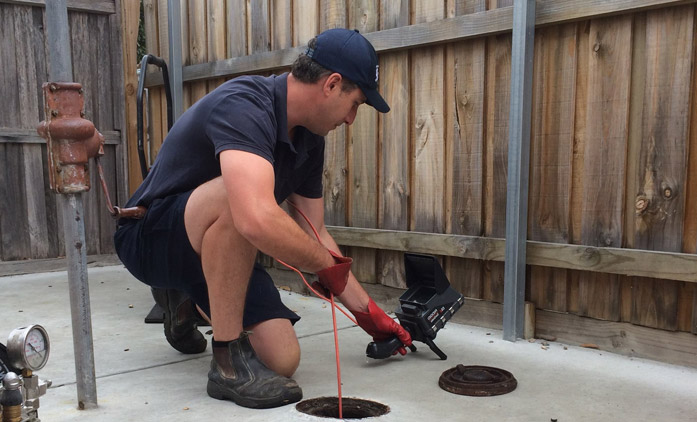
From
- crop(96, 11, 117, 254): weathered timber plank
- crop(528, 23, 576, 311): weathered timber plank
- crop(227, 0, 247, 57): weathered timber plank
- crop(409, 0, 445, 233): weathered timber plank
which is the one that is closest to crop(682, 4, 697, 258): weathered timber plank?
crop(528, 23, 576, 311): weathered timber plank

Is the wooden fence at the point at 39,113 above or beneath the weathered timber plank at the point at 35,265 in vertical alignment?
above

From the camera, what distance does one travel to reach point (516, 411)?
197cm

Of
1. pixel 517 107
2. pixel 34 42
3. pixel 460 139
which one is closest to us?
pixel 517 107

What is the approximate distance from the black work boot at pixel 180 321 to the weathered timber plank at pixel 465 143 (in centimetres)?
128

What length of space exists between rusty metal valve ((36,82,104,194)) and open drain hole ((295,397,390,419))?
962 millimetres

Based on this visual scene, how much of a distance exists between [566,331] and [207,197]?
168 centimetres

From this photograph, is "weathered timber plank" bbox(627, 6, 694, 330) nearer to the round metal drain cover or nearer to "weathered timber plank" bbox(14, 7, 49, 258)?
the round metal drain cover

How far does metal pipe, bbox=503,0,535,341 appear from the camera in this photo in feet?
8.65

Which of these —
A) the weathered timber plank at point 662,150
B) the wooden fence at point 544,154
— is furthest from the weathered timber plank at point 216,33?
the weathered timber plank at point 662,150

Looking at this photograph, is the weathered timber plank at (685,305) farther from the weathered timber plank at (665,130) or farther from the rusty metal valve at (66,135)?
the rusty metal valve at (66,135)

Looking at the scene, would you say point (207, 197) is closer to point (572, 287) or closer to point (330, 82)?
point (330, 82)

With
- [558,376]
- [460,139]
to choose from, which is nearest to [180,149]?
[460,139]

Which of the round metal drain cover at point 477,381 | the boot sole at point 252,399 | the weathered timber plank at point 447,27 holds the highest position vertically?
the weathered timber plank at point 447,27

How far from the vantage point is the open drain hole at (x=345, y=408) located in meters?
1.98
